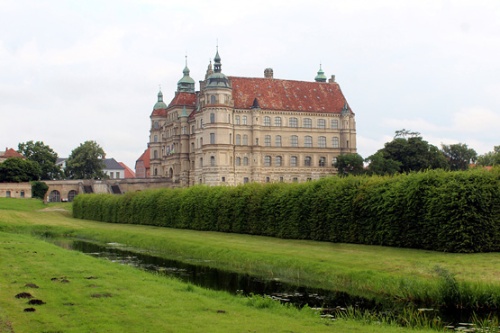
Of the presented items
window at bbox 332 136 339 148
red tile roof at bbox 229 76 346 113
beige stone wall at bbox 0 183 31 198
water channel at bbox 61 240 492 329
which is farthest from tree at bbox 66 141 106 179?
water channel at bbox 61 240 492 329

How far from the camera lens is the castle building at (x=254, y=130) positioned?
98.9 metres

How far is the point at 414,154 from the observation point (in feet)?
313

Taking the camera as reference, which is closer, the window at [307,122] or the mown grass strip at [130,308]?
the mown grass strip at [130,308]

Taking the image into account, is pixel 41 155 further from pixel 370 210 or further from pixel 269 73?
pixel 370 210

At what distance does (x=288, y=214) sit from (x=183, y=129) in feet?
236

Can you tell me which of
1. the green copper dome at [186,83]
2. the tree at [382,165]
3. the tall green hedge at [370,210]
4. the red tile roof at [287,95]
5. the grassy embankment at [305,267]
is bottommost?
the grassy embankment at [305,267]

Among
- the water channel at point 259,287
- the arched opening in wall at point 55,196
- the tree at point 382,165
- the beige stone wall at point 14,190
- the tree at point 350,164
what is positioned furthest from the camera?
the arched opening in wall at point 55,196

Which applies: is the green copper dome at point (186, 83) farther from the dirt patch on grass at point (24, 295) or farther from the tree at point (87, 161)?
the dirt patch on grass at point (24, 295)

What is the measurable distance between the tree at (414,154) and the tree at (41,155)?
5907 cm

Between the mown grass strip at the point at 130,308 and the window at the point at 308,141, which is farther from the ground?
the window at the point at 308,141

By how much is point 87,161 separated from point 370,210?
9146 cm

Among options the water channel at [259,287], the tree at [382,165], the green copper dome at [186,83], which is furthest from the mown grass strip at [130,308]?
the green copper dome at [186,83]

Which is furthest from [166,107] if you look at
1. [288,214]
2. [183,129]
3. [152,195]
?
[288,214]

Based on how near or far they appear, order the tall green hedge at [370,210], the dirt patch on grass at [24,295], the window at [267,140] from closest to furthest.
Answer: the dirt patch on grass at [24,295]
the tall green hedge at [370,210]
the window at [267,140]
